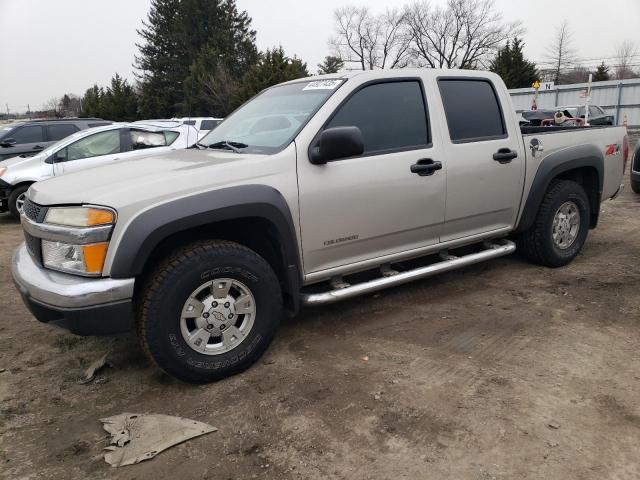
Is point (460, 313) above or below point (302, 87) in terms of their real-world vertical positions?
below

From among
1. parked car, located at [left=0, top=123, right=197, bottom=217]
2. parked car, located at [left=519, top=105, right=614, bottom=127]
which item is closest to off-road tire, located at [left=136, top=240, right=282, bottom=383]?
parked car, located at [left=0, top=123, right=197, bottom=217]

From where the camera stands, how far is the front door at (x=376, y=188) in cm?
339

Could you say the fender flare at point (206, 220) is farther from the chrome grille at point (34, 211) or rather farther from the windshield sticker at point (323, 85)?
the windshield sticker at point (323, 85)

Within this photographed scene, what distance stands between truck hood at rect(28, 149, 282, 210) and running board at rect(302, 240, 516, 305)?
3.03ft

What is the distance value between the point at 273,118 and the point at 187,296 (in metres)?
1.54

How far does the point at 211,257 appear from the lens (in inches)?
118

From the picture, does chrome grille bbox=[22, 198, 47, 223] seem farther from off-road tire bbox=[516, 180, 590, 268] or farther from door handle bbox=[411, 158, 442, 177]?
off-road tire bbox=[516, 180, 590, 268]

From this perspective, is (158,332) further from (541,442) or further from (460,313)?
(460,313)

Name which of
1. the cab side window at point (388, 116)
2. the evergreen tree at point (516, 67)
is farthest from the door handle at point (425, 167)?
the evergreen tree at point (516, 67)

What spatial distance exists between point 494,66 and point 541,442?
125ft

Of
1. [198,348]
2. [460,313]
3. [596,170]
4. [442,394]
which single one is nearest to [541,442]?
[442,394]

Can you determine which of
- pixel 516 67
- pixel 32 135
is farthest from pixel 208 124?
pixel 516 67

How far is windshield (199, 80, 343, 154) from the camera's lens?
3.52 metres

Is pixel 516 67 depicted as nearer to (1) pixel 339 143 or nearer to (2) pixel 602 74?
(2) pixel 602 74
